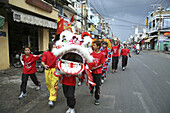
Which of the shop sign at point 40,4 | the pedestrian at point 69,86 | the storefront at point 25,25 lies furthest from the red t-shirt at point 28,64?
the shop sign at point 40,4

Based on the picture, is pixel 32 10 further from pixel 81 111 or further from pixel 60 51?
pixel 81 111

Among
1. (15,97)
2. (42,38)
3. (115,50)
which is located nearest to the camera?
(15,97)

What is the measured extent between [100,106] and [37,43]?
33.1 feet

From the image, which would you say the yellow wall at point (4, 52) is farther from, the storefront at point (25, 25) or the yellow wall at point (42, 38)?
the yellow wall at point (42, 38)

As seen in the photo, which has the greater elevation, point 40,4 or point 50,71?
point 40,4

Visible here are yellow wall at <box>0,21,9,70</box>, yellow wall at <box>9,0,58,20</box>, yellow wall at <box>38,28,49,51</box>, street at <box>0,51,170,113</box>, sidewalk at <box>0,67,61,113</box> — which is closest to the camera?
street at <box>0,51,170,113</box>

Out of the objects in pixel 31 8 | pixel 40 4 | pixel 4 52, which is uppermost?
pixel 40 4

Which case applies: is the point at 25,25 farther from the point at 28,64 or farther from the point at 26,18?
the point at 28,64

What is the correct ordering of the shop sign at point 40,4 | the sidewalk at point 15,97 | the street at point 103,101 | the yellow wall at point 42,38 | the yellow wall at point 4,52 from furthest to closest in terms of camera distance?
the yellow wall at point 42,38 < the shop sign at point 40,4 < the yellow wall at point 4,52 < the sidewalk at point 15,97 < the street at point 103,101

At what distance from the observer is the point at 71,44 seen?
2.72 meters

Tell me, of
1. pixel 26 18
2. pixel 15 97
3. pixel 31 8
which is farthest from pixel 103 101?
pixel 31 8

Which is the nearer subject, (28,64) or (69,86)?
(69,86)

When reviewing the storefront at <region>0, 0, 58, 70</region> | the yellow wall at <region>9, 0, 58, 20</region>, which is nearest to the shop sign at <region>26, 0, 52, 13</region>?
the storefront at <region>0, 0, 58, 70</region>

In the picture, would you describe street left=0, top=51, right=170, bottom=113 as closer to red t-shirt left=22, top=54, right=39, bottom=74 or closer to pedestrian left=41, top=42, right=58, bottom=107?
pedestrian left=41, top=42, right=58, bottom=107
